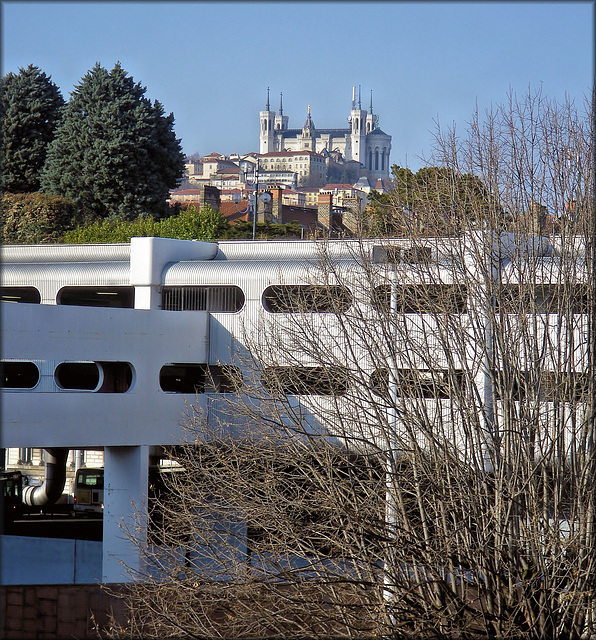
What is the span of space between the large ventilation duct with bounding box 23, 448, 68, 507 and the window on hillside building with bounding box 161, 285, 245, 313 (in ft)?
29.5

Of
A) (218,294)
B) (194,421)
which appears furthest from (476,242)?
(218,294)

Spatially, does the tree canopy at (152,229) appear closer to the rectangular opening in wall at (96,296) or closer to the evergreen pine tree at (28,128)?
the rectangular opening in wall at (96,296)

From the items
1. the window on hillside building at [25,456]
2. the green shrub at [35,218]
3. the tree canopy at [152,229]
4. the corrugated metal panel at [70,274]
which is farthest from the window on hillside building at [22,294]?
the window on hillside building at [25,456]

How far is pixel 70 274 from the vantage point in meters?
22.0

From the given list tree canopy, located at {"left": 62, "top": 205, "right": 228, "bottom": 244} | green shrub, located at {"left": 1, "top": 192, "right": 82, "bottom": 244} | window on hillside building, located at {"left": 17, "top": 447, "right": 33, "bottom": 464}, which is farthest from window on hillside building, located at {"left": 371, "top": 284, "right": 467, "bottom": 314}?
window on hillside building, located at {"left": 17, "top": 447, "right": 33, "bottom": 464}

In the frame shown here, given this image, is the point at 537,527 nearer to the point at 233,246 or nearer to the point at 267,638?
the point at 267,638

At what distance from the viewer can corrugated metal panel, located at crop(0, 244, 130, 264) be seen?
23.6 m

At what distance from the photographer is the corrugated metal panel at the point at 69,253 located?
23.6 metres

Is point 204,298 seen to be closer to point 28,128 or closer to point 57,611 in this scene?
point 57,611

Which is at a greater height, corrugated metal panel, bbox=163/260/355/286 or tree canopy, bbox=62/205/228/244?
tree canopy, bbox=62/205/228/244

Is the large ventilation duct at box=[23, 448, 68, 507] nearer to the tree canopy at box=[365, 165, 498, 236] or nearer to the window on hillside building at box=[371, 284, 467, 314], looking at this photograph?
the window on hillside building at box=[371, 284, 467, 314]

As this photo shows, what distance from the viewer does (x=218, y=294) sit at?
21500 millimetres

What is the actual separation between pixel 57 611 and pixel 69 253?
438 inches

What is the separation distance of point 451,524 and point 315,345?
3.22 m
